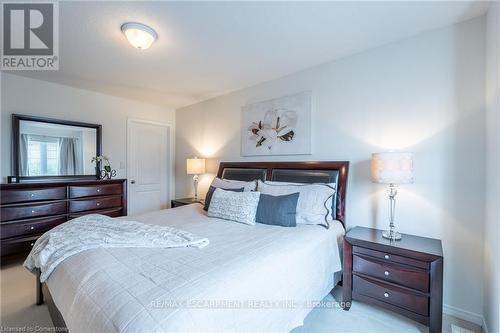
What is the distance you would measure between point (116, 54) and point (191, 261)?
2364 mm

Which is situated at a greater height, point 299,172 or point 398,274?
point 299,172

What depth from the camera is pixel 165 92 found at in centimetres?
375

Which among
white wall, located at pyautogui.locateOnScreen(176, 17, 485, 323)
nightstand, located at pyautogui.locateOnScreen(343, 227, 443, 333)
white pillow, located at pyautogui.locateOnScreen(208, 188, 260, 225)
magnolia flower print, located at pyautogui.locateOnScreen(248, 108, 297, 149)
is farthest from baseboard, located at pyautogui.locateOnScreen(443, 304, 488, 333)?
magnolia flower print, located at pyautogui.locateOnScreen(248, 108, 297, 149)

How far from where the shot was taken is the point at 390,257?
1.79 meters

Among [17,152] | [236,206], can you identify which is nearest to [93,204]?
[17,152]

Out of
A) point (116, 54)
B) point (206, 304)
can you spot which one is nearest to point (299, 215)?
point (206, 304)

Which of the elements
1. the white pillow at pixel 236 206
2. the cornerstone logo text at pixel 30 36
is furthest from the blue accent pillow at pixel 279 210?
the cornerstone logo text at pixel 30 36

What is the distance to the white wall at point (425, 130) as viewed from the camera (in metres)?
1.84

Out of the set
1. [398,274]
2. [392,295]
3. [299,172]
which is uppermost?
[299,172]

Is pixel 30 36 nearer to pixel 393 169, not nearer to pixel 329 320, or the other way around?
pixel 393 169

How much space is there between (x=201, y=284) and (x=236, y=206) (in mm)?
1259

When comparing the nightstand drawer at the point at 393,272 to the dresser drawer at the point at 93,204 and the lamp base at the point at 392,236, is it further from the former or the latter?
the dresser drawer at the point at 93,204

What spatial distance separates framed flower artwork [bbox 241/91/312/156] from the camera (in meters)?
2.84

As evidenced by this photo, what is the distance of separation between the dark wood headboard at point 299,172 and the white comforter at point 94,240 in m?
1.44
